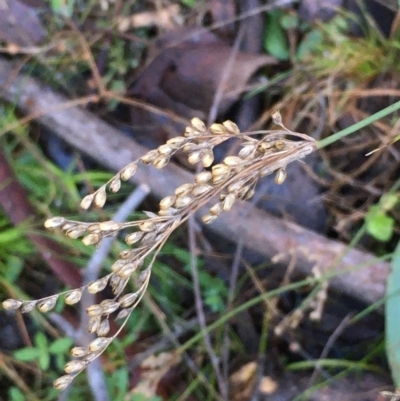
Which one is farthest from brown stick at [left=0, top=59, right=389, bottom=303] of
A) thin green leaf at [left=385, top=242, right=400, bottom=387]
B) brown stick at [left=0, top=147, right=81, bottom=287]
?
brown stick at [left=0, top=147, right=81, bottom=287]

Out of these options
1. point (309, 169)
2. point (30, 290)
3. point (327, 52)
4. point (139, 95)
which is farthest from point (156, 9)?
point (30, 290)

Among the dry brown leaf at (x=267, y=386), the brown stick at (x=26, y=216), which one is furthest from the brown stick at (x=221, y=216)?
the dry brown leaf at (x=267, y=386)

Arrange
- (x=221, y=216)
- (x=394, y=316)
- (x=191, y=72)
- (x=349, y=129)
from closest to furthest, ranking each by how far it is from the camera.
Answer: (x=349, y=129)
(x=394, y=316)
(x=221, y=216)
(x=191, y=72)

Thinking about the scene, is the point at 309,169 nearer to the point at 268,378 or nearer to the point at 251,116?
the point at 251,116

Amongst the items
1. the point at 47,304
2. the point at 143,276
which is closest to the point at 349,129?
the point at 143,276

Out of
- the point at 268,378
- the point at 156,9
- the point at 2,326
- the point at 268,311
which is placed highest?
the point at 156,9

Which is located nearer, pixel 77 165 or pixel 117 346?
pixel 117 346

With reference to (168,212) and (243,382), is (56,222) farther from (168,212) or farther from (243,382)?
(243,382)

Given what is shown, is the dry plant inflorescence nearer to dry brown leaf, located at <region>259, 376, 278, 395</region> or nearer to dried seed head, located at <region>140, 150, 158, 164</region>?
dried seed head, located at <region>140, 150, 158, 164</region>
